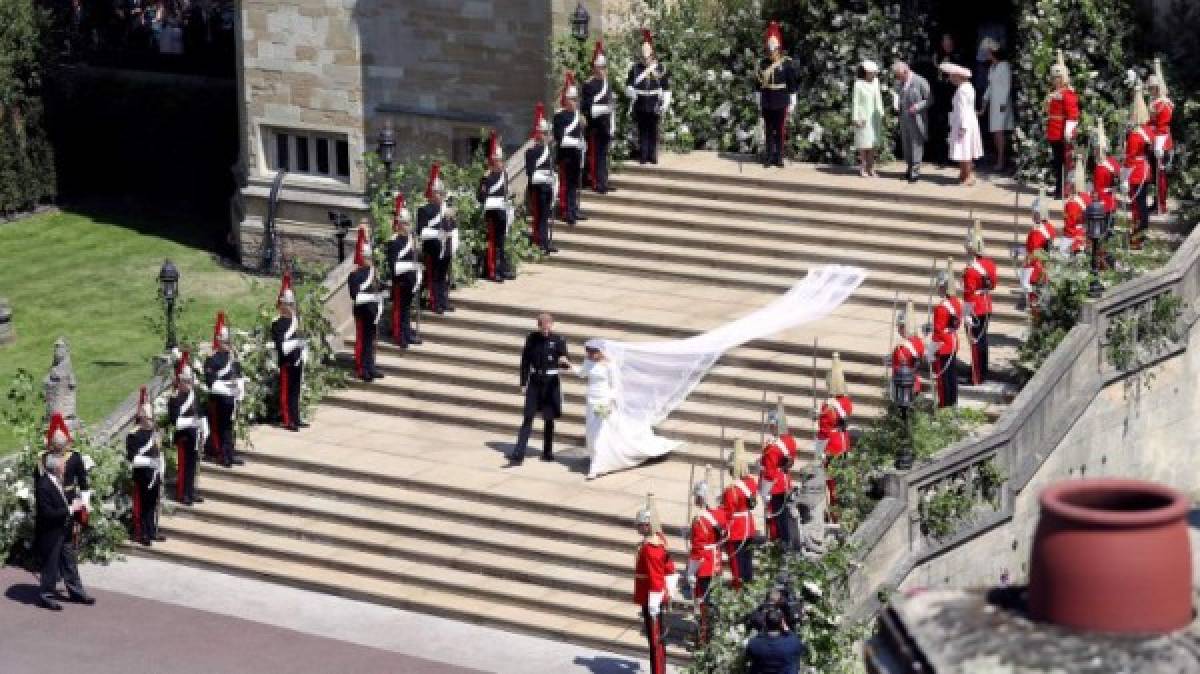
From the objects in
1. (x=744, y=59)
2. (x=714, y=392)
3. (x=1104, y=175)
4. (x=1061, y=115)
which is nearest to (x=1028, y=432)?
(x=714, y=392)

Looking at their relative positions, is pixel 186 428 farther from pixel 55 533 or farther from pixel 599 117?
pixel 599 117

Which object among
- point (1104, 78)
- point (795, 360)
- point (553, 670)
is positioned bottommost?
point (553, 670)

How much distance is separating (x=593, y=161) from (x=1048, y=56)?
572 centimetres

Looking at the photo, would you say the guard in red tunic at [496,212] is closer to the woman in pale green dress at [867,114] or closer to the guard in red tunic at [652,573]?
the woman in pale green dress at [867,114]

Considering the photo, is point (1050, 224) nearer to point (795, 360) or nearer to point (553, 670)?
point (795, 360)

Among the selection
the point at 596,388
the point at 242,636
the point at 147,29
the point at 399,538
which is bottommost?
the point at 242,636

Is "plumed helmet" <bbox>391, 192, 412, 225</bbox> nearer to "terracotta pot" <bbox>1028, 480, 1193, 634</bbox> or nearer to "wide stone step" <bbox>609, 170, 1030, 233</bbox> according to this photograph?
"wide stone step" <bbox>609, 170, 1030, 233</bbox>

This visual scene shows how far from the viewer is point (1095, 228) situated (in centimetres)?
3012

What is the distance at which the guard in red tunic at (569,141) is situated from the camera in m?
35.1

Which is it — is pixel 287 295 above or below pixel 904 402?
above

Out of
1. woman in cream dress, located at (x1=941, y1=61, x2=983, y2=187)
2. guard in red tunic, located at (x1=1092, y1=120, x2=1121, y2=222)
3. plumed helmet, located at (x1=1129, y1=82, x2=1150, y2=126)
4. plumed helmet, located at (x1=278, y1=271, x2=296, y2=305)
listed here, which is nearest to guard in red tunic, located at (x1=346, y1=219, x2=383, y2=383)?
Answer: plumed helmet, located at (x1=278, y1=271, x2=296, y2=305)

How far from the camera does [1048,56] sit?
114 feet

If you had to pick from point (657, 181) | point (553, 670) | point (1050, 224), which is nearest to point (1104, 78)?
point (1050, 224)

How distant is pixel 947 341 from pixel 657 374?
3.26m
